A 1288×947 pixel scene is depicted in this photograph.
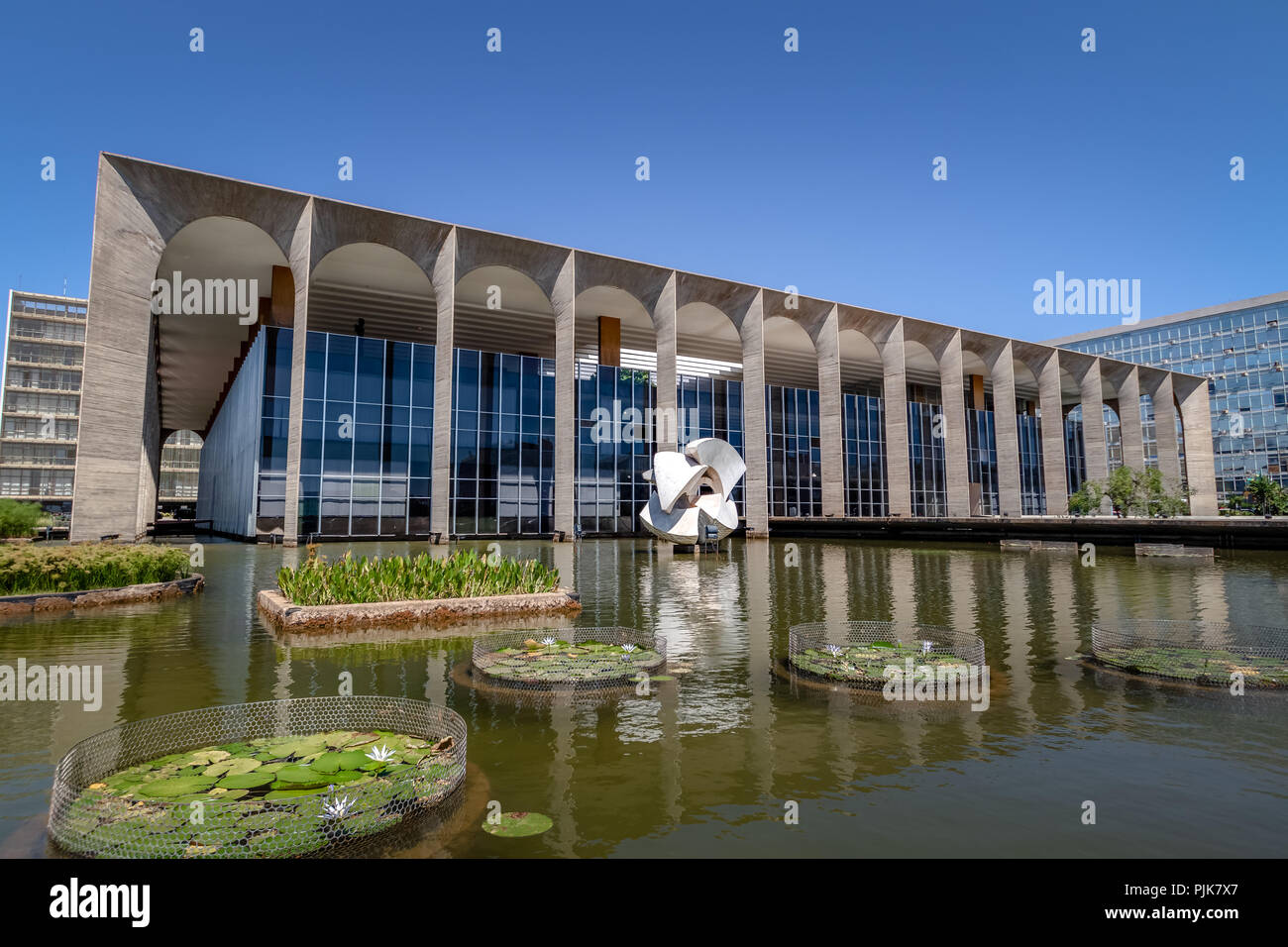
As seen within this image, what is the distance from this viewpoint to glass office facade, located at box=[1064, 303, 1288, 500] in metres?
86.1

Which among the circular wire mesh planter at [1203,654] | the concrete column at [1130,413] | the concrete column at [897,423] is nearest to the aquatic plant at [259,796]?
the circular wire mesh planter at [1203,654]

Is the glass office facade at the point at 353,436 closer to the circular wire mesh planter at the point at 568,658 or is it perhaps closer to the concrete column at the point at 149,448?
the concrete column at the point at 149,448

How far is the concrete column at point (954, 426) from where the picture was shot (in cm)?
5919

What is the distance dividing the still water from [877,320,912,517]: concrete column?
41786 mm

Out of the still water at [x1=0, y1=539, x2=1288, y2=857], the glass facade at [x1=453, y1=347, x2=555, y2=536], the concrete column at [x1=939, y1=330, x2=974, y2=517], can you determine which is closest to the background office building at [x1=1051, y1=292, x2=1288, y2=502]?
the concrete column at [x1=939, y1=330, x2=974, y2=517]

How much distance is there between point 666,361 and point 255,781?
142ft

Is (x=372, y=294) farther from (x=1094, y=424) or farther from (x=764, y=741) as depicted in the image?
(x=1094, y=424)

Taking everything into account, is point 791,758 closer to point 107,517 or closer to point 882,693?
point 882,693

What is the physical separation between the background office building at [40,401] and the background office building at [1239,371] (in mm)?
135493

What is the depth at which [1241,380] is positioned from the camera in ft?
294

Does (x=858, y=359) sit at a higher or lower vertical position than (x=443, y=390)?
higher

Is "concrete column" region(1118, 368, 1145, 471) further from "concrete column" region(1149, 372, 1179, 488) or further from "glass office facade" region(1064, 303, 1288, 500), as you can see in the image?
"glass office facade" region(1064, 303, 1288, 500)

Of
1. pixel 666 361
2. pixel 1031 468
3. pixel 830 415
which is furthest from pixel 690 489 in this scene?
pixel 1031 468
